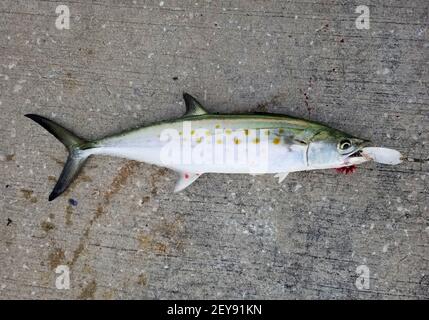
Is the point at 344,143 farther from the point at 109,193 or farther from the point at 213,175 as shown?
the point at 109,193

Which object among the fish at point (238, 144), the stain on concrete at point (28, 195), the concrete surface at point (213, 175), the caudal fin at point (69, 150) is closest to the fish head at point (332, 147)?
the fish at point (238, 144)

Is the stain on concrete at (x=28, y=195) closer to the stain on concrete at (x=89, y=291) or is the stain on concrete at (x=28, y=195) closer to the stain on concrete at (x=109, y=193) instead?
the stain on concrete at (x=109, y=193)

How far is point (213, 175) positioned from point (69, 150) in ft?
3.81

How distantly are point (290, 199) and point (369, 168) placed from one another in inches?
26.6

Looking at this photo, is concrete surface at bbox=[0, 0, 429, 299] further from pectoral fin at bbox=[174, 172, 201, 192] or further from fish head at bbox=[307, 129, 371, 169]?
fish head at bbox=[307, 129, 371, 169]

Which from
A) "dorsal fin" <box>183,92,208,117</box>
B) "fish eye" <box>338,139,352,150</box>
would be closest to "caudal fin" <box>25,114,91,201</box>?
"dorsal fin" <box>183,92,208,117</box>

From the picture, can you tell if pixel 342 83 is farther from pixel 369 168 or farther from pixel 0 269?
pixel 0 269

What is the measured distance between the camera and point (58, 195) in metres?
3.62

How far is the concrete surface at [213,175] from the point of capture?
365 centimetres

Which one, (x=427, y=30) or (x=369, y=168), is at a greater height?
(x=427, y=30)

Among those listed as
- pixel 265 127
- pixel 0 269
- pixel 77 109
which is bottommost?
pixel 0 269

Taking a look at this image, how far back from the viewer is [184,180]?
355 centimetres

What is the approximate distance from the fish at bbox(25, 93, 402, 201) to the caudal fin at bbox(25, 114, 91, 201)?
0.28 metres
